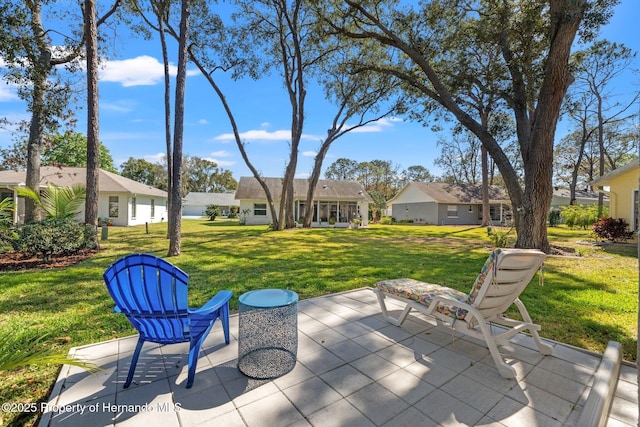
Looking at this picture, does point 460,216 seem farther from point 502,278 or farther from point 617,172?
point 502,278

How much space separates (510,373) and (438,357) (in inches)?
24.3

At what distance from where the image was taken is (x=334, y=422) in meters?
2.02

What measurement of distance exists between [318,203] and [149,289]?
23304 mm

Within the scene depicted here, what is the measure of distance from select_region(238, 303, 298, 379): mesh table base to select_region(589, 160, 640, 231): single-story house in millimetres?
17336

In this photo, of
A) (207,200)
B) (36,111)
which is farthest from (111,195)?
(207,200)

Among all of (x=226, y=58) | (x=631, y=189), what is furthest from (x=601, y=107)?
(x=226, y=58)

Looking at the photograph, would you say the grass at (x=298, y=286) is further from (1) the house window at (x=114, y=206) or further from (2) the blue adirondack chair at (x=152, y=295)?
(1) the house window at (x=114, y=206)

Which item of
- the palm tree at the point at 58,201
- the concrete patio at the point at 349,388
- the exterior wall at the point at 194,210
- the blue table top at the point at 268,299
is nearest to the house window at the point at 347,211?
the palm tree at the point at 58,201

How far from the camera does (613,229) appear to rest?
12.8m

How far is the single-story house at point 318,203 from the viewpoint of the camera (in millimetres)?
25188

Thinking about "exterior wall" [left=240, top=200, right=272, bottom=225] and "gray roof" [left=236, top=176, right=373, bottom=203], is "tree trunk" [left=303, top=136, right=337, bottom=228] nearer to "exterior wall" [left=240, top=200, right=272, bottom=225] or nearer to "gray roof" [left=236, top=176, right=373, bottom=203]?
"gray roof" [left=236, top=176, right=373, bottom=203]

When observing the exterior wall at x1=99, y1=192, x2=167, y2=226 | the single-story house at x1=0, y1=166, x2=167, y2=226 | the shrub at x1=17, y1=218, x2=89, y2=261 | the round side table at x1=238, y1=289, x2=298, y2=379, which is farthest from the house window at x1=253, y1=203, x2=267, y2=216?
the round side table at x1=238, y1=289, x2=298, y2=379

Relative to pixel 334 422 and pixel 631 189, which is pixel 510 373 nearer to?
pixel 334 422

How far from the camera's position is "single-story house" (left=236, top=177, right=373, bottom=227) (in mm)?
25188
